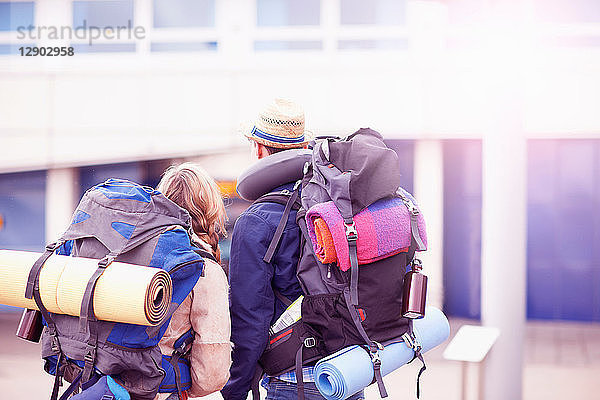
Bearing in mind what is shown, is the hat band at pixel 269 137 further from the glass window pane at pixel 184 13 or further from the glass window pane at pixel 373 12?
the glass window pane at pixel 184 13

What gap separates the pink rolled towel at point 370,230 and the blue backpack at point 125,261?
1.42 ft

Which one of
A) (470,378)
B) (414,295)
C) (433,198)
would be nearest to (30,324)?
(414,295)

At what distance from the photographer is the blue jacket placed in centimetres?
247

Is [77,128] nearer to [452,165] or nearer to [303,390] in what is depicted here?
[452,165]

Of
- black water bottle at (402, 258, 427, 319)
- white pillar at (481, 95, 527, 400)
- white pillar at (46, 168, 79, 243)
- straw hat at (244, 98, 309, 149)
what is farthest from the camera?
white pillar at (46, 168, 79, 243)

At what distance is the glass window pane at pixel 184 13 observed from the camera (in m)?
11.1

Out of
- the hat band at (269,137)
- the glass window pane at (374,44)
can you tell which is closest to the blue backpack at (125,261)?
the hat band at (269,137)

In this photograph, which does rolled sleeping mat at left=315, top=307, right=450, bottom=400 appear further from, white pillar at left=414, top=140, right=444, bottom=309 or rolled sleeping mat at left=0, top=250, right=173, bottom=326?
white pillar at left=414, top=140, right=444, bottom=309

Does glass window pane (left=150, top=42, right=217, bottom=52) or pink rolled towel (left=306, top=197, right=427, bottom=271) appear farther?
glass window pane (left=150, top=42, right=217, bottom=52)

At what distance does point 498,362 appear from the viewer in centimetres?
475

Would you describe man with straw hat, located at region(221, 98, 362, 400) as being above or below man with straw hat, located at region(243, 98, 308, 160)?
below

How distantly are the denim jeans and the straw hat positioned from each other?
90cm

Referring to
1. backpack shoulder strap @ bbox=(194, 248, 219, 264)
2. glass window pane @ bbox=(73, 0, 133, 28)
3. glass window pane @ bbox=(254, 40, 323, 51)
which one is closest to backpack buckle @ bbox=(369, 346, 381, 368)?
backpack shoulder strap @ bbox=(194, 248, 219, 264)

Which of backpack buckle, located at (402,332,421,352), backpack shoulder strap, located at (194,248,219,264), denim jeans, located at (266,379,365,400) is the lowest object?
denim jeans, located at (266,379,365,400)
